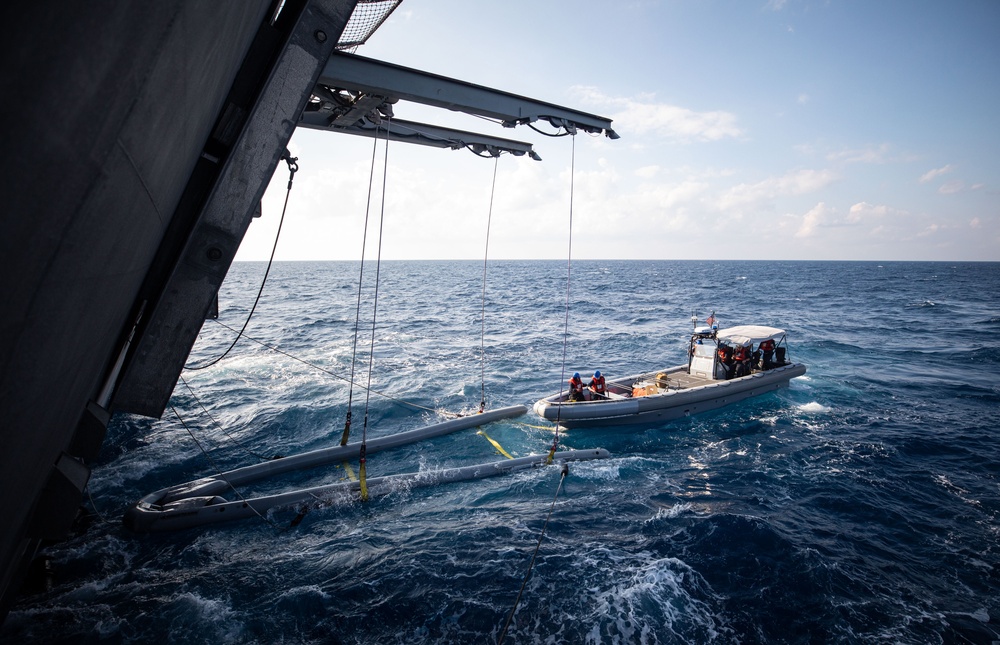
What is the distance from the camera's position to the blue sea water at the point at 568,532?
643 centimetres

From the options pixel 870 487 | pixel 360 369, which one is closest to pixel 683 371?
pixel 870 487

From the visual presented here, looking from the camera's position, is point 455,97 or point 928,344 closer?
point 455,97

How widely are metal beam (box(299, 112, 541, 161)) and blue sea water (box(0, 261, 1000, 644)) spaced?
24.2ft

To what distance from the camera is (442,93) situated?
6.61 meters

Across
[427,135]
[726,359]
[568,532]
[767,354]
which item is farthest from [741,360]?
[427,135]

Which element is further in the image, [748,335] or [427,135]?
[748,335]

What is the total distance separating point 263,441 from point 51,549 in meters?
5.08

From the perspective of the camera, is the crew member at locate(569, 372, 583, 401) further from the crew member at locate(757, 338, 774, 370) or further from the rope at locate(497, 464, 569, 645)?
the crew member at locate(757, 338, 774, 370)

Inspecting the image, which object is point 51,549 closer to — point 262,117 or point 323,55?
point 262,117

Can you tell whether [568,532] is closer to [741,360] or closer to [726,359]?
[726,359]

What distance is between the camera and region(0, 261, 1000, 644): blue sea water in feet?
21.1

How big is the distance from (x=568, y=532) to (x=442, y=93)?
785 centimetres

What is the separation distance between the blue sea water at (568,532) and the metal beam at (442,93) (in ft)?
23.8

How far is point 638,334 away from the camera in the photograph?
28.6 m
